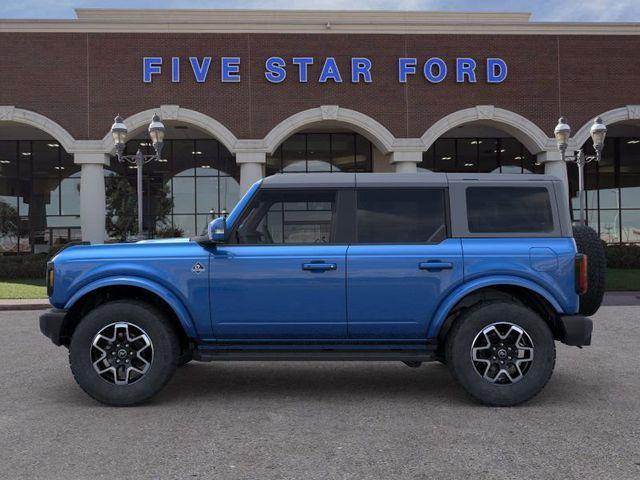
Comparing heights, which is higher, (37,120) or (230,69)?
(230,69)

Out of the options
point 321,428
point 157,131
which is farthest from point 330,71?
point 321,428

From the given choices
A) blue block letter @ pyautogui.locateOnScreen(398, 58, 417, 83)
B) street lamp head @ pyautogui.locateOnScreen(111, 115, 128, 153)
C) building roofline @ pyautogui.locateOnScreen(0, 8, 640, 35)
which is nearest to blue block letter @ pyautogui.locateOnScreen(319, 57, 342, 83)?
building roofline @ pyautogui.locateOnScreen(0, 8, 640, 35)

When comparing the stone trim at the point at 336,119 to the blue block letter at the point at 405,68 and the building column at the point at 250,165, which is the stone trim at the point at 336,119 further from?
the blue block letter at the point at 405,68

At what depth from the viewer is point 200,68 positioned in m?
23.0

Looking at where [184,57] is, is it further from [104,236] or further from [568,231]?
[568,231]

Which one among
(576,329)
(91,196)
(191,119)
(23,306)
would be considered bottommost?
(23,306)

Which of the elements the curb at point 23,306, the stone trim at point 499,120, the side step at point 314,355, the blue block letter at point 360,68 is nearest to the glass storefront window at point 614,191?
the stone trim at point 499,120

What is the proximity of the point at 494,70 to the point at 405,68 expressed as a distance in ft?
11.9

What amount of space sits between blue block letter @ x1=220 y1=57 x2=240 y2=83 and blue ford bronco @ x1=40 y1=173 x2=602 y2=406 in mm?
18748

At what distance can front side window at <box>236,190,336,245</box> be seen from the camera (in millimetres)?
5379

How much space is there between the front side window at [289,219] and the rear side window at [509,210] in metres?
1.34

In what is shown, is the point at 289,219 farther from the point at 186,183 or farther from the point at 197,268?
the point at 186,183

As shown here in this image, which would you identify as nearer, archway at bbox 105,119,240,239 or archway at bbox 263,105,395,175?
archway at bbox 263,105,395,175

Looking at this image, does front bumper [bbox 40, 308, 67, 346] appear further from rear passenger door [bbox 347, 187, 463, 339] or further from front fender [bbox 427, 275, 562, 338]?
front fender [bbox 427, 275, 562, 338]
